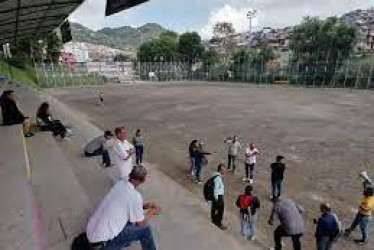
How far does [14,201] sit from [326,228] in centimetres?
579

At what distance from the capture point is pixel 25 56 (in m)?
57.3

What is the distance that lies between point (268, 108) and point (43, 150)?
25269 millimetres

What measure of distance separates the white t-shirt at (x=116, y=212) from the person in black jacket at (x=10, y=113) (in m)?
8.82

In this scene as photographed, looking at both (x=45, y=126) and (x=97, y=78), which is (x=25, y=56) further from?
(x=45, y=126)

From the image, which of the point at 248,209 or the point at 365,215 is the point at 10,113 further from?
the point at 365,215

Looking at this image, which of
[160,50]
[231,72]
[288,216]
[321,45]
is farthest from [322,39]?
[288,216]

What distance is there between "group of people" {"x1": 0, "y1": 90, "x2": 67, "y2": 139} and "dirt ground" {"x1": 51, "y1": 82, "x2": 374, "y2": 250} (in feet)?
14.7

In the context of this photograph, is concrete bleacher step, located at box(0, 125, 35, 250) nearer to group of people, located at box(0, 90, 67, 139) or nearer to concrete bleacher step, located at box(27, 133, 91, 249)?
concrete bleacher step, located at box(27, 133, 91, 249)

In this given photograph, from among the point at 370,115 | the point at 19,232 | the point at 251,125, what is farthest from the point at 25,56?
the point at 19,232

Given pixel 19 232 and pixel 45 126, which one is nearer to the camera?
pixel 19 232

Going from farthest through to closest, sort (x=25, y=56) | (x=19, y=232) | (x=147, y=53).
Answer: (x=147, y=53) → (x=25, y=56) → (x=19, y=232)

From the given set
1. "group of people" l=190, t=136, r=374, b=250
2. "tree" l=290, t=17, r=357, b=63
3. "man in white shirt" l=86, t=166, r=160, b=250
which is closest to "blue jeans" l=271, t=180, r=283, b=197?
"group of people" l=190, t=136, r=374, b=250

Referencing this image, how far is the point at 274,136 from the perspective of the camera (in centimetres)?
2208

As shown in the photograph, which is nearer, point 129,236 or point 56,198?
point 129,236
